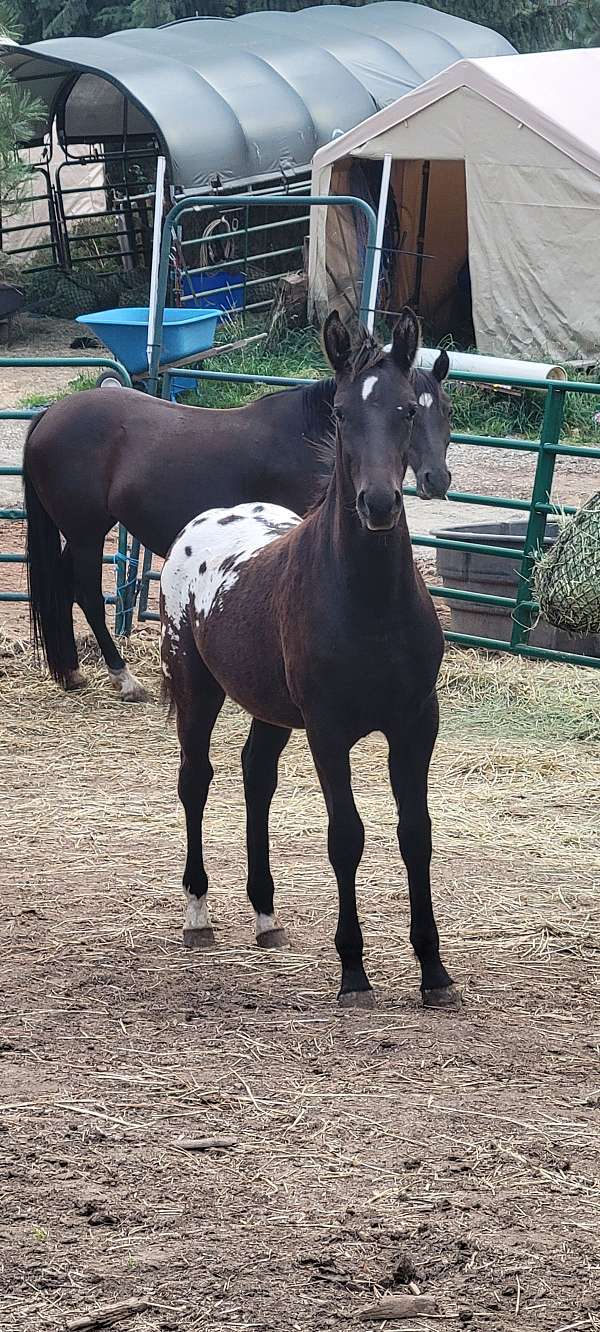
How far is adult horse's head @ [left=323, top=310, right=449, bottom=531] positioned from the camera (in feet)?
9.86

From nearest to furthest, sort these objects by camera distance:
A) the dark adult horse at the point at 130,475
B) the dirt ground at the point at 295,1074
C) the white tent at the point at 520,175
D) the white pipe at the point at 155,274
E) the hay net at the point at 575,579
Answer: the dirt ground at the point at 295,1074 < the hay net at the point at 575,579 < the dark adult horse at the point at 130,475 < the white pipe at the point at 155,274 < the white tent at the point at 520,175

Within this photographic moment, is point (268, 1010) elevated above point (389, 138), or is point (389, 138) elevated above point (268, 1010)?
point (389, 138)

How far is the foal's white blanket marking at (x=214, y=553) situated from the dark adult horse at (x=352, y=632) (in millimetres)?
14

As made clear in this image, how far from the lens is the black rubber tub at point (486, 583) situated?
21.5 ft

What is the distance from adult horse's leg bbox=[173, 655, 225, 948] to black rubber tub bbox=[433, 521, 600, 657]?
113 inches

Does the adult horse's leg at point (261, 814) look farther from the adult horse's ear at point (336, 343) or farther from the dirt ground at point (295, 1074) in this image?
the adult horse's ear at point (336, 343)

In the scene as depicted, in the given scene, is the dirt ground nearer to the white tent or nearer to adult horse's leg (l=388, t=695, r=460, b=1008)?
adult horse's leg (l=388, t=695, r=460, b=1008)

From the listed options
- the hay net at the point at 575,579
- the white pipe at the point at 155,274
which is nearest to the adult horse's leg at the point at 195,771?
the hay net at the point at 575,579

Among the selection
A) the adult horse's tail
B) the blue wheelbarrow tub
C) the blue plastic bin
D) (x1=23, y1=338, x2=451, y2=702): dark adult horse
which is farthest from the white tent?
the adult horse's tail

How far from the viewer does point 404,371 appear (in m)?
3.17

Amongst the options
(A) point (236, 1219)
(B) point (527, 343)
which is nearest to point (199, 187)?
(B) point (527, 343)

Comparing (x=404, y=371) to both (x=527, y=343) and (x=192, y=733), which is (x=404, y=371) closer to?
(x=192, y=733)

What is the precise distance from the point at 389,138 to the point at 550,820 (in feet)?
34.1

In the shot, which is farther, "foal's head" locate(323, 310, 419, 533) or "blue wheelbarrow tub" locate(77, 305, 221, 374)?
"blue wheelbarrow tub" locate(77, 305, 221, 374)
